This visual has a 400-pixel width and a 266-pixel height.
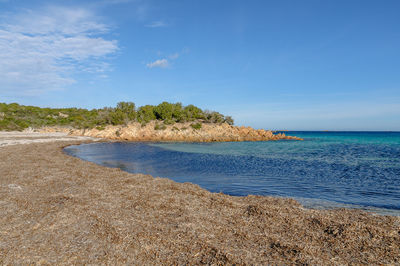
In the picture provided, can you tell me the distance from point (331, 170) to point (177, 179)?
43.1 feet

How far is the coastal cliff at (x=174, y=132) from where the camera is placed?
2414 inches

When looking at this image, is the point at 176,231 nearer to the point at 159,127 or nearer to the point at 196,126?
the point at 196,126

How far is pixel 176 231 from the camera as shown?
7086mm

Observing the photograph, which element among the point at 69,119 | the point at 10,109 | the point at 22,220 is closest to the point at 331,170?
the point at 22,220

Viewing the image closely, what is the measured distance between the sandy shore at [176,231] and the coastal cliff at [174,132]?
50.3m

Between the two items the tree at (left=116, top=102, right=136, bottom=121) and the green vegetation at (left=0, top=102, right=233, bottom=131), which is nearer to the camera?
the green vegetation at (left=0, top=102, right=233, bottom=131)

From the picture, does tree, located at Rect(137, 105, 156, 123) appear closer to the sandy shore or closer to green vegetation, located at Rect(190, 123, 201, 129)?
green vegetation, located at Rect(190, 123, 201, 129)

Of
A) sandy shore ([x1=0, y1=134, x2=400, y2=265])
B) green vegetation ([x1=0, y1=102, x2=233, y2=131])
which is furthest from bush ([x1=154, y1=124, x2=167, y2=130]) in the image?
sandy shore ([x1=0, y1=134, x2=400, y2=265])

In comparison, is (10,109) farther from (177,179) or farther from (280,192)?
(280,192)

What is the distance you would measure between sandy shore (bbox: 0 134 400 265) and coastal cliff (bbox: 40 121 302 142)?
50.3m

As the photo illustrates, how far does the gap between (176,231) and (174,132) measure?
56625 mm

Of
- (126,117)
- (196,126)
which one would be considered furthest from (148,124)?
(196,126)

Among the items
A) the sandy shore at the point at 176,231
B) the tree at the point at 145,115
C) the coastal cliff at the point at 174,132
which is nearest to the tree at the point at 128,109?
the tree at the point at 145,115

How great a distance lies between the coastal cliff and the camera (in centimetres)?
6131
